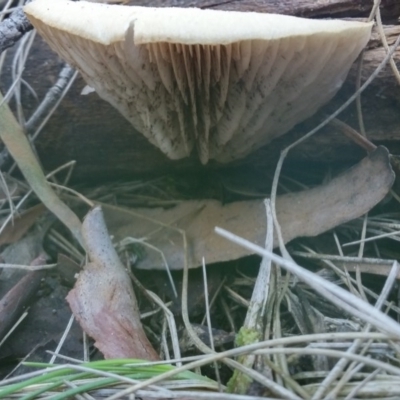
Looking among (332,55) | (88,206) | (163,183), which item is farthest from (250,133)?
(88,206)

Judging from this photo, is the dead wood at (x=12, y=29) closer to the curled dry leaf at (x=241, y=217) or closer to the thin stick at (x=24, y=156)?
the thin stick at (x=24, y=156)

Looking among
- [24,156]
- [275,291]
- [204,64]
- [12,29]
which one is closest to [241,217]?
[275,291]

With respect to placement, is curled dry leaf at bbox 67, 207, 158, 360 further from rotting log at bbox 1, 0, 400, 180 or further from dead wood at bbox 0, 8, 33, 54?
dead wood at bbox 0, 8, 33, 54

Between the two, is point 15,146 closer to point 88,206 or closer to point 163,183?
point 88,206

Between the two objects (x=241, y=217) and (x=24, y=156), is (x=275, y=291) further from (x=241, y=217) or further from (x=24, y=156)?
(x=24, y=156)

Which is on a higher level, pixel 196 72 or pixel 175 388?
pixel 196 72
